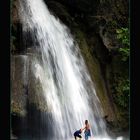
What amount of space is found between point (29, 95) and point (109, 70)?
3.89 m

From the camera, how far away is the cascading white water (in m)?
10.4

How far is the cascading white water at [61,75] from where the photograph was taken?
10.4m

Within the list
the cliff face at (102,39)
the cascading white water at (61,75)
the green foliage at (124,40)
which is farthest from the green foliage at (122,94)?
the cascading white water at (61,75)

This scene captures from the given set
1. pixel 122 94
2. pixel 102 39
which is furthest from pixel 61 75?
pixel 102 39

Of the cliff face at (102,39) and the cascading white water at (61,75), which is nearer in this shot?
the cascading white water at (61,75)


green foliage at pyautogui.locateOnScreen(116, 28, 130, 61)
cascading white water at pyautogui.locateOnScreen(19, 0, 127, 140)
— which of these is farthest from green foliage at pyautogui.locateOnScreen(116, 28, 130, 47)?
cascading white water at pyautogui.locateOnScreen(19, 0, 127, 140)

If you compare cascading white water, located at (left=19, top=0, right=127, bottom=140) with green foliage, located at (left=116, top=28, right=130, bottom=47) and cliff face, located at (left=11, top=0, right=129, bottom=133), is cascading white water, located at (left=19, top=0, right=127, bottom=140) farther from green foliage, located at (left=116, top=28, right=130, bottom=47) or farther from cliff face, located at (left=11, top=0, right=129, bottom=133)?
green foliage, located at (left=116, top=28, right=130, bottom=47)

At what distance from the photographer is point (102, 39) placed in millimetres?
13125

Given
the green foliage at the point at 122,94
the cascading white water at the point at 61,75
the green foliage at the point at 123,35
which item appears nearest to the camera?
the cascading white water at the point at 61,75

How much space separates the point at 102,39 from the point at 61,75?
245 centimetres

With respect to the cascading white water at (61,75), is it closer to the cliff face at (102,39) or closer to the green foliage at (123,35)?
the cliff face at (102,39)

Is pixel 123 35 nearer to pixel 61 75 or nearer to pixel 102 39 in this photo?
pixel 102 39

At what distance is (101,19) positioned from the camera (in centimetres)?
1329

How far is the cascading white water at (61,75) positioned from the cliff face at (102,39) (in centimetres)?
50
